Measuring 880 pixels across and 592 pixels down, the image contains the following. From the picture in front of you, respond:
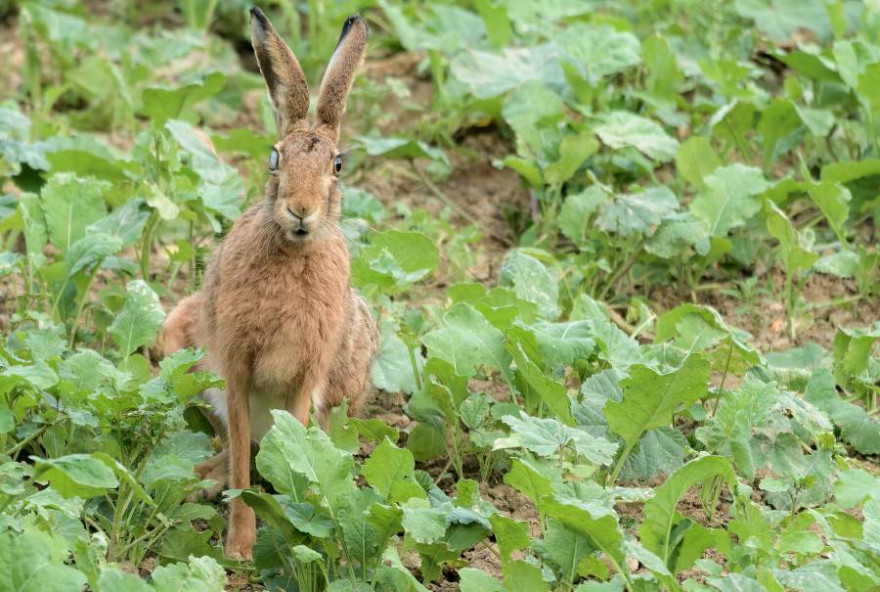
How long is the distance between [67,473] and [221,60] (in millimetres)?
5563

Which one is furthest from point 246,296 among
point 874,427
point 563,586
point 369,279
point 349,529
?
point 874,427

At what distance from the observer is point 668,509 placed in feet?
15.8

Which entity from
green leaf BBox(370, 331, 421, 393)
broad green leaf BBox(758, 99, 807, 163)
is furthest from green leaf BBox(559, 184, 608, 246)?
green leaf BBox(370, 331, 421, 393)

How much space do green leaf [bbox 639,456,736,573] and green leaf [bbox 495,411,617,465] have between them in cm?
25

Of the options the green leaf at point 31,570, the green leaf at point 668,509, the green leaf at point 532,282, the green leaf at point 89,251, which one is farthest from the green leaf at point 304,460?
the green leaf at point 532,282

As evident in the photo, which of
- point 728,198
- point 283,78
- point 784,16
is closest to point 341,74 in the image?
point 283,78

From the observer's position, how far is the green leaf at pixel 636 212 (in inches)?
279

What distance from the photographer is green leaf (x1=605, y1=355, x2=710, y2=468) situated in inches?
205

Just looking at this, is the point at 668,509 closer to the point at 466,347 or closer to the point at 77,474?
the point at 466,347

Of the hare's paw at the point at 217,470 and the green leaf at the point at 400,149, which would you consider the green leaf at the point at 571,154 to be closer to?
the green leaf at the point at 400,149

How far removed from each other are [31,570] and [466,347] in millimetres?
2095

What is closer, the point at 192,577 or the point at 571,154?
the point at 192,577

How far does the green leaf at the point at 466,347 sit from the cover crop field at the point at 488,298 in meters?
0.01

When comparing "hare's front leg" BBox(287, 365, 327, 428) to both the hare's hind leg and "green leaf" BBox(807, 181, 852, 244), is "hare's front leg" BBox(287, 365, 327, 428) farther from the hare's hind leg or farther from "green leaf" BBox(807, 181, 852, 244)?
"green leaf" BBox(807, 181, 852, 244)
